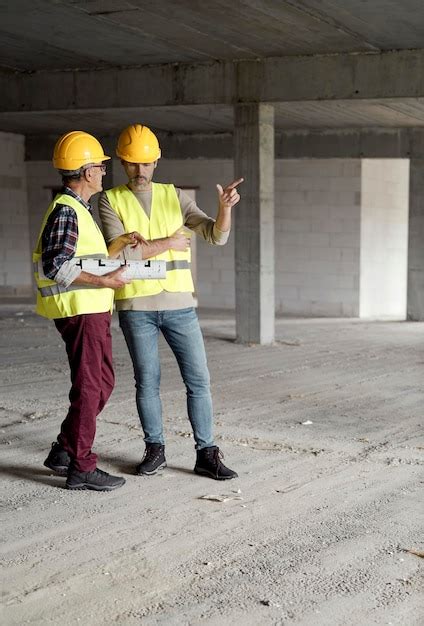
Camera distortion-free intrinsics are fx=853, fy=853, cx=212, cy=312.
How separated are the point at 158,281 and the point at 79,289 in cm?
50

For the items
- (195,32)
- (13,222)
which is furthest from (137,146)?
(13,222)

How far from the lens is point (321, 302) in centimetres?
1606

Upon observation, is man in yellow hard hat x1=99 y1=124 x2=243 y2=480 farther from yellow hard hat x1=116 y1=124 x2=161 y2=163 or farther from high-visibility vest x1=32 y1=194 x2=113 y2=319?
high-visibility vest x1=32 y1=194 x2=113 y2=319

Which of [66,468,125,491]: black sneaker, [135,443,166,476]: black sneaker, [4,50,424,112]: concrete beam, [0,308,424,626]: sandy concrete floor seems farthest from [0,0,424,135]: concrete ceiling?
[66,468,125,491]: black sneaker

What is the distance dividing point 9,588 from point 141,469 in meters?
1.57

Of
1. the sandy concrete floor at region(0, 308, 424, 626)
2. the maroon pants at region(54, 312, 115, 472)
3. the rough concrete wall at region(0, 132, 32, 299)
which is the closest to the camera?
the sandy concrete floor at region(0, 308, 424, 626)

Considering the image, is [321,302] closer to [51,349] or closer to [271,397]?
[51,349]

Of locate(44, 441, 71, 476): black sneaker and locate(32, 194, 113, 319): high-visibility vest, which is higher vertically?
locate(32, 194, 113, 319): high-visibility vest

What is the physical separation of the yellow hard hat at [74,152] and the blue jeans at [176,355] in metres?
0.85

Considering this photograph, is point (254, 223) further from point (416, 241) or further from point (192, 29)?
point (416, 241)

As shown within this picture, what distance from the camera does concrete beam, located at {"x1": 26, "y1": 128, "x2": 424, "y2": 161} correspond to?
48.0 feet

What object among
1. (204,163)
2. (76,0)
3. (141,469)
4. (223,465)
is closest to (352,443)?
(223,465)

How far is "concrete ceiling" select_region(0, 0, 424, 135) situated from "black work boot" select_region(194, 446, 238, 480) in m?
4.80

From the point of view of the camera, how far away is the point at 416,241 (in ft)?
47.1
